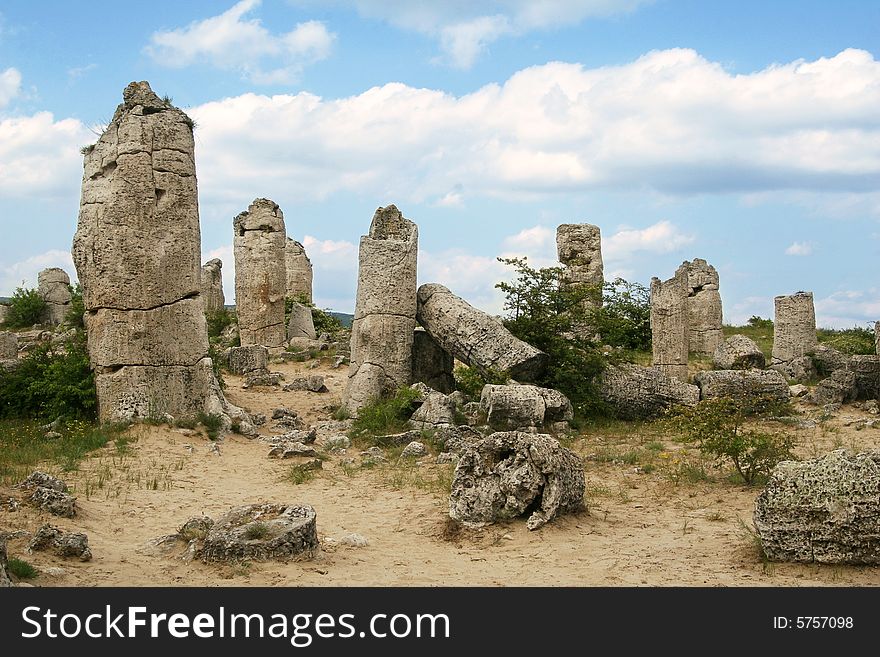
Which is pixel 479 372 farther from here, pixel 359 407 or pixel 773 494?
pixel 773 494

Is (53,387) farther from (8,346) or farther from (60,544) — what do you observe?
(8,346)

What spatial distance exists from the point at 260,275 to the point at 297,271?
7.18 m

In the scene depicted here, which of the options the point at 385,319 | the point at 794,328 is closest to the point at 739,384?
the point at 385,319

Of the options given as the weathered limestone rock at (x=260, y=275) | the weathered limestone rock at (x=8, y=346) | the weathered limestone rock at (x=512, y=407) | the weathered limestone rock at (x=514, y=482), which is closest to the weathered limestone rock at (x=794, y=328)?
the weathered limestone rock at (x=512, y=407)

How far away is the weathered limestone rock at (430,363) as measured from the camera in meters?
14.9

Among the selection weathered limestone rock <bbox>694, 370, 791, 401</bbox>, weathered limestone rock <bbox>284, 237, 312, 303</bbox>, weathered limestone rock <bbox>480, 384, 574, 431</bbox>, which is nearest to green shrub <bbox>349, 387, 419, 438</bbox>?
weathered limestone rock <bbox>480, 384, 574, 431</bbox>

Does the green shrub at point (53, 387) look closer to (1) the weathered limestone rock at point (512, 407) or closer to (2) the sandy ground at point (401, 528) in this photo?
(2) the sandy ground at point (401, 528)

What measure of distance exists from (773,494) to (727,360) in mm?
13934

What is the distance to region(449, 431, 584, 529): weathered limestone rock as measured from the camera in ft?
25.8

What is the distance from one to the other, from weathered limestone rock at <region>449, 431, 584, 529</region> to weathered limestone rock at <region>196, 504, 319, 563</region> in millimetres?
1492

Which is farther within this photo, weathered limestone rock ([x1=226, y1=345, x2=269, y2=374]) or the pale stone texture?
the pale stone texture

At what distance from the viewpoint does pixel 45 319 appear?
25.2 m

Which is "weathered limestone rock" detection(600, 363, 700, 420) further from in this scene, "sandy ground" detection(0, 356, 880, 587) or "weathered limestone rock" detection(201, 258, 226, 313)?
"weathered limestone rock" detection(201, 258, 226, 313)

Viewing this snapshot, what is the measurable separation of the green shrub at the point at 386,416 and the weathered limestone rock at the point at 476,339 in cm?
120
